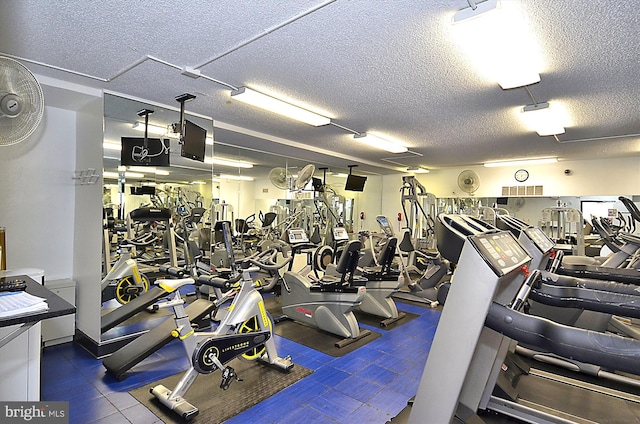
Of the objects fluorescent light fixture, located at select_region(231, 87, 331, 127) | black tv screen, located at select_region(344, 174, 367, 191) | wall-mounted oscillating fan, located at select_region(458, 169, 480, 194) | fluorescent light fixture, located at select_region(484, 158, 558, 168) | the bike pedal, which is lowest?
the bike pedal

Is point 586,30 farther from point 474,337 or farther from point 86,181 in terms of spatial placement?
point 86,181

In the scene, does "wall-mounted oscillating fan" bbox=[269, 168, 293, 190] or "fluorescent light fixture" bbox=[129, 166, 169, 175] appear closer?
"fluorescent light fixture" bbox=[129, 166, 169, 175]

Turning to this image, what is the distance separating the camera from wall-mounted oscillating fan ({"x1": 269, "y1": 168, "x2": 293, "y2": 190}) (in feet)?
23.4

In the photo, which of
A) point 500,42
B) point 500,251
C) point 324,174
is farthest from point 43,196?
point 324,174

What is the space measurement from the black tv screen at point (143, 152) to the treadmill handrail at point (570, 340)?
12.8ft

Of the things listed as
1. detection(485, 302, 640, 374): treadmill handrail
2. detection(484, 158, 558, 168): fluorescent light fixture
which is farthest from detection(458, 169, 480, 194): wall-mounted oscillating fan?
detection(485, 302, 640, 374): treadmill handrail

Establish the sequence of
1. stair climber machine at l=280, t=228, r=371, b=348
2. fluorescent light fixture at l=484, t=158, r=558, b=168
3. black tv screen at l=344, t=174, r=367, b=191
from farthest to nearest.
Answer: black tv screen at l=344, t=174, r=367, b=191 → fluorescent light fixture at l=484, t=158, r=558, b=168 → stair climber machine at l=280, t=228, r=371, b=348

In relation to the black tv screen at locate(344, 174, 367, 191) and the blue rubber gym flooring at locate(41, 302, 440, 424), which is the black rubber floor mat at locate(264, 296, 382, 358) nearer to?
the blue rubber gym flooring at locate(41, 302, 440, 424)

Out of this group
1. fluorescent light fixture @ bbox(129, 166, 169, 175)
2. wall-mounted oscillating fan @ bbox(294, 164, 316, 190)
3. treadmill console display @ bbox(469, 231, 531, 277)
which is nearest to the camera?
treadmill console display @ bbox(469, 231, 531, 277)

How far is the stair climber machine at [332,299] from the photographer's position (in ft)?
13.3

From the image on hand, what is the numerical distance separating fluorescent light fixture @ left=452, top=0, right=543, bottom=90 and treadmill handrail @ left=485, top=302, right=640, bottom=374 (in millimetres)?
Answer: 1653

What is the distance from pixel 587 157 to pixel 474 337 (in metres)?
7.35

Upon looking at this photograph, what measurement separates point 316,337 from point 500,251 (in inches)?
123

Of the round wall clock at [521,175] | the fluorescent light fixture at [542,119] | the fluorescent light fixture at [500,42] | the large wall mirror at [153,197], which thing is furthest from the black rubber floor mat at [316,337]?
the round wall clock at [521,175]
